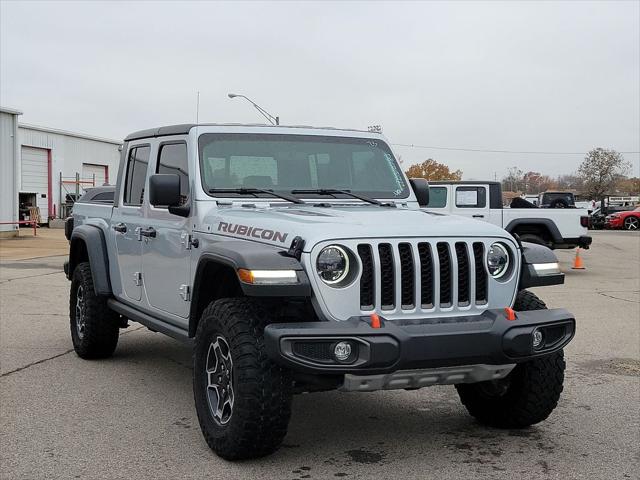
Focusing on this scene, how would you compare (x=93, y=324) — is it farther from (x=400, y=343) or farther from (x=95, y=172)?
(x=95, y=172)

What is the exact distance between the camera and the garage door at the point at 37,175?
37.0 metres

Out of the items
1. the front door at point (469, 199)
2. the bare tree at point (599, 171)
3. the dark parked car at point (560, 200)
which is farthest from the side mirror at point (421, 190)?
the bare tree at point (599, 171)

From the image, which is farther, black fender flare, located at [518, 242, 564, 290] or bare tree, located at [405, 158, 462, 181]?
bare tree, located at [405, 158, 462, 181]

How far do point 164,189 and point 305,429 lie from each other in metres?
1.80

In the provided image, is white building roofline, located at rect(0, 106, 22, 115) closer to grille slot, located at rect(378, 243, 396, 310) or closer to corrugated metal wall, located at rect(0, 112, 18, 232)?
corrugated metal wall, located at rect(0, 112, 18, 232)

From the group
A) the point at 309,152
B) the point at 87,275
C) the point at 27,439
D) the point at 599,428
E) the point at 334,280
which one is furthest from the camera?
the point at 87,275

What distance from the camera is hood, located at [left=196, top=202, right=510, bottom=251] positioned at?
4.16 m

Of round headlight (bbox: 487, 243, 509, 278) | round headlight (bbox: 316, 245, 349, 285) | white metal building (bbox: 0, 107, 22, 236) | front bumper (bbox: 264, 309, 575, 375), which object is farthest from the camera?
white metal building (bbox: 0, 107, 22, 236)

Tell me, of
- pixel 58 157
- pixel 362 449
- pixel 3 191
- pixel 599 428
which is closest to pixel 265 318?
pixel 362 449

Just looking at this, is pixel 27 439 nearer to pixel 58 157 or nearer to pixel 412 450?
pixel 412 450

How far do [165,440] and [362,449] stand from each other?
47.6 inches

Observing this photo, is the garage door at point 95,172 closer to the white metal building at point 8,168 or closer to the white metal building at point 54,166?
the white metal building at point 54,166

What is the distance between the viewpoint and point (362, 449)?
4.59 metres

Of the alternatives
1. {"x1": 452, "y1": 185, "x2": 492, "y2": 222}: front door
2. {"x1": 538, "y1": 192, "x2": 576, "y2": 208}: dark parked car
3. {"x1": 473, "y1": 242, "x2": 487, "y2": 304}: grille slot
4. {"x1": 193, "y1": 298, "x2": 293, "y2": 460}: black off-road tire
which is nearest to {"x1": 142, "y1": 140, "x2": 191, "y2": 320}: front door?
{"x1": 193, "y1": 298, "x2": 293, "y2": 460}: black off-road tire
